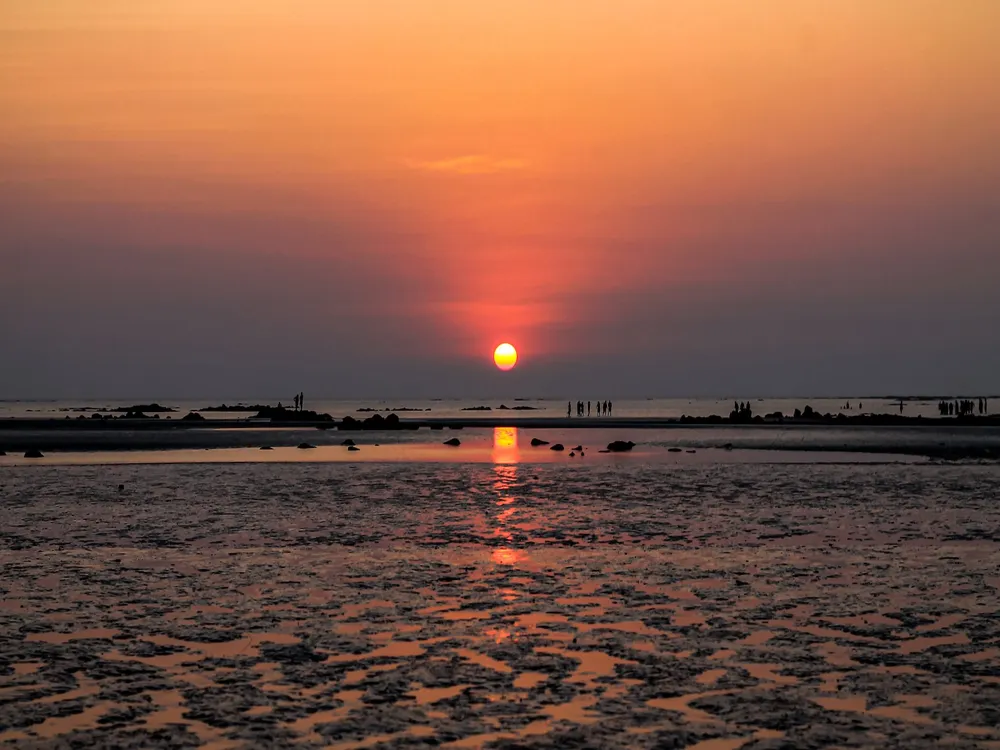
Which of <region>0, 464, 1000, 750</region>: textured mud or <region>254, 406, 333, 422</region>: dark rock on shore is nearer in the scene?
<region>0, 464, 1000, 750</region>: textured mud

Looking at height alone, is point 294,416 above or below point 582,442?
above

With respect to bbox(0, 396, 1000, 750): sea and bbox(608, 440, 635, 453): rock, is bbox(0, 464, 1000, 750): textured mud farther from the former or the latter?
bbox(608, 440, 635, 453): rock

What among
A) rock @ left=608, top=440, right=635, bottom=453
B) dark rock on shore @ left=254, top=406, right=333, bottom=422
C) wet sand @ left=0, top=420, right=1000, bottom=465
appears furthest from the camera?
dark rock on shore @ left=254, top=406, right=333, bottom=422

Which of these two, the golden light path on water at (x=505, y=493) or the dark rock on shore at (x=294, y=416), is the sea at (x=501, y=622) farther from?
the dark rock on shore at (x=294, y=416)

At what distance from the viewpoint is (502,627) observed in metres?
13.5

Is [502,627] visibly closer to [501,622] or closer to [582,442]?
[501,622]

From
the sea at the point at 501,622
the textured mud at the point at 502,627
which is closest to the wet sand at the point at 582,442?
the sea at the point at 501,622

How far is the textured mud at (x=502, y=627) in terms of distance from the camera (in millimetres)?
9516

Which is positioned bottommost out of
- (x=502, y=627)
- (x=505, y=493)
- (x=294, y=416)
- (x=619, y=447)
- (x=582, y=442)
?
(x=502, y=627)

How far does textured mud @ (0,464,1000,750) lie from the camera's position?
9.52m

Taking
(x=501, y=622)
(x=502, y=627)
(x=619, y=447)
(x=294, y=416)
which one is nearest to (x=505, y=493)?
(x=501, y=622)

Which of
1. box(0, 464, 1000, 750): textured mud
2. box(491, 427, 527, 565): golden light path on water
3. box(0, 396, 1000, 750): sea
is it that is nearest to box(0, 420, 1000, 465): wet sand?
box(491, 427, 527, 565): golden light path on water

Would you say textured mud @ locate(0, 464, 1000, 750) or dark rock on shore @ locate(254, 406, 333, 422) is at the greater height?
dark rock on shore @ locate(254, 406, 333, 422)

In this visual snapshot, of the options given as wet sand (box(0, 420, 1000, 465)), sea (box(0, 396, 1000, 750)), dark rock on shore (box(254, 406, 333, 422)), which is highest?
dark rock on shore (box(254, 406, 333, 422))
